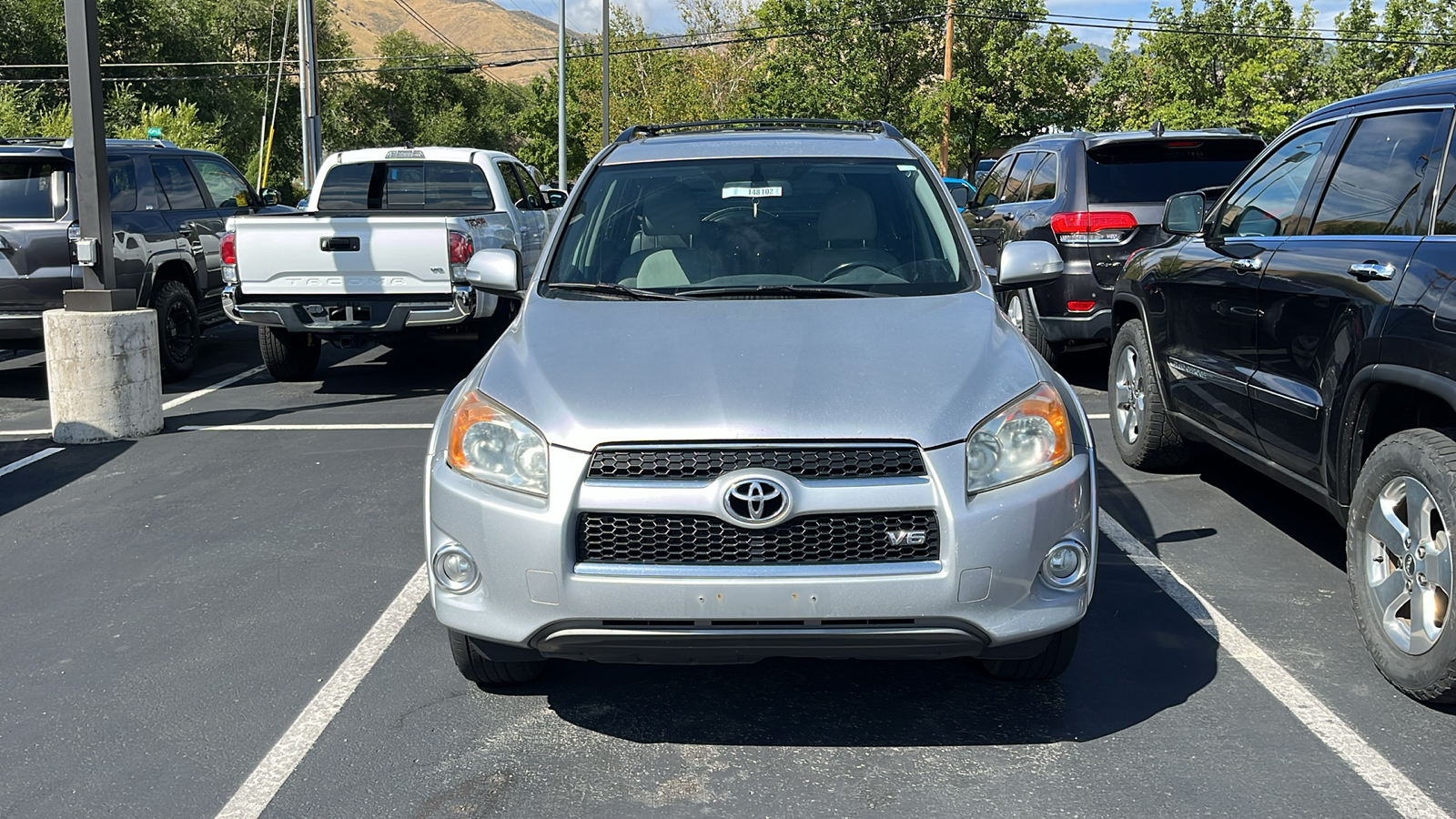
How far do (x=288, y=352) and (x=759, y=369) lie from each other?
7554mm

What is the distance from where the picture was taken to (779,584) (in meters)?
3.23

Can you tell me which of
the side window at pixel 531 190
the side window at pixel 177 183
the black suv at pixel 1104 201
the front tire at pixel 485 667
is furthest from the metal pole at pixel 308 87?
the front tire at pixel 485 667

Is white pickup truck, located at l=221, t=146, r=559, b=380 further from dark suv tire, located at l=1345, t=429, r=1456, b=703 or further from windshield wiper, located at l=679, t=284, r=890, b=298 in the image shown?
dark suv tire, located at l=1345, t=429, r=1456, b=703

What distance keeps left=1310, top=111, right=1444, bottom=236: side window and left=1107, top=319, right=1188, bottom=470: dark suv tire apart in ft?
5.67

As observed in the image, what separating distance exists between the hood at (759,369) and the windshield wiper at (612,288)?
112 millimetres

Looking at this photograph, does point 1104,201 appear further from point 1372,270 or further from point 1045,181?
point 1372,270

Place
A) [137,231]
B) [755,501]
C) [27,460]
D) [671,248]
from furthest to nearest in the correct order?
1. [137,231]
2. [27,460]
3. [671,248]
4. [755,501]

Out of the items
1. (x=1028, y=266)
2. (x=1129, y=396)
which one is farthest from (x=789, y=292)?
(x=1129, y=396)

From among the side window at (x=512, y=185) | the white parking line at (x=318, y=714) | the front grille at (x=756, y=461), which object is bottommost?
the white parking line at (x=318, y=714)

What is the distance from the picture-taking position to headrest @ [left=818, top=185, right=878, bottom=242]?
15.6 ft

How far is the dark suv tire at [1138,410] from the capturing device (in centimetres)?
645

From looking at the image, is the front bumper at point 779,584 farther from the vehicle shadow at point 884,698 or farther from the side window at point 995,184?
the side window at point 995,184

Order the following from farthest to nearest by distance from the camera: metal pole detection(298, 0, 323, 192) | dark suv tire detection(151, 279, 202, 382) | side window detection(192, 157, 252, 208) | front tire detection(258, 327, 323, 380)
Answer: metal pole detection(298, 0, 323, 192) → side window detection(192, 157, 252, 208) → dark suv tire detection(151, 279, 202, 382) → front tire detection(258, 327, 323, 380)

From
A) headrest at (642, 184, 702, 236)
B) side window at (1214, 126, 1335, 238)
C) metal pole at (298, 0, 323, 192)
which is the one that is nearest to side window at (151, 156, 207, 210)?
headrest at (642, 184, 702, 236)
